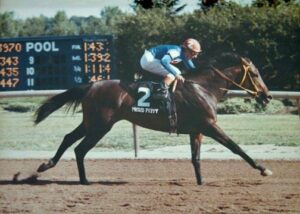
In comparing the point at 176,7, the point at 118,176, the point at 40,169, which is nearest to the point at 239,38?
the point at 176,7

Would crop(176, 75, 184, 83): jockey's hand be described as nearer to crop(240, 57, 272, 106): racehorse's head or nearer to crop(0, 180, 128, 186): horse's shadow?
crop(240, 57, 272, 106): racehorse's head

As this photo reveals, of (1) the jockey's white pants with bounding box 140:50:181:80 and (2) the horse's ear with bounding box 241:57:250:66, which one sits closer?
(1) the jockey's white pants with bounding box 140:50:181:80

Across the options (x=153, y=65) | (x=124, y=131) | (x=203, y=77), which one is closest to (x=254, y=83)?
(x=203, y=77)

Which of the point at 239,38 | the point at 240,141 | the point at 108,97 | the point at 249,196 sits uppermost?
the point at 239,38

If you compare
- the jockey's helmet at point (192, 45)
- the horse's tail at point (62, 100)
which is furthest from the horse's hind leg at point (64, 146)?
the jockey's helmet at point (192, 45)

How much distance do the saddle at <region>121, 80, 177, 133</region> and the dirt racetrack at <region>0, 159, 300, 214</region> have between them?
0.59 meters

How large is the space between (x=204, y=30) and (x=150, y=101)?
3.14 feet

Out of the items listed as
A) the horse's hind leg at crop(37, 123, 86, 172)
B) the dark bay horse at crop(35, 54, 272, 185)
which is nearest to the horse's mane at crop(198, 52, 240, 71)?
the dark bay horse at crop(35, 54, 272, 185)

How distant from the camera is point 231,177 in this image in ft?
20.6

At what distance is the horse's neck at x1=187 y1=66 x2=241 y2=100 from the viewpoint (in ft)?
20.5

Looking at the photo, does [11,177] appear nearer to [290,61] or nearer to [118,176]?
[118,176]

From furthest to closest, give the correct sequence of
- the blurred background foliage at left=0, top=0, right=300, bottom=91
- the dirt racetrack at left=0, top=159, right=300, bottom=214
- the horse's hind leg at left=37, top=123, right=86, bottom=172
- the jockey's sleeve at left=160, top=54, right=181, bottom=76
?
1. the horse's hind leg at left=37, top=123, right=86, bottom=172
2. the blurred background foliage at left=0, top=0, right=300, bottom=91
3. the jockey's sleeve at left=160, top=54, right=181, bottom=76
4. the dirt racetrack at left=0, top=159, right=300, bottom=214

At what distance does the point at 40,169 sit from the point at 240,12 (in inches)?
109

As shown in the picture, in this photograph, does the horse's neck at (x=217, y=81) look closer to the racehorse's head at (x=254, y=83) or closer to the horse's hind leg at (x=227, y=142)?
the racehorse's head at (x=254, y=83)
